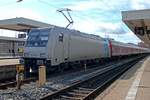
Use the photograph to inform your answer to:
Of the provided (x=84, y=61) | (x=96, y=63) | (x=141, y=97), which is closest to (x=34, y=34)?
(x=84, y=61)

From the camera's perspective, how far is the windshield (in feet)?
77.0

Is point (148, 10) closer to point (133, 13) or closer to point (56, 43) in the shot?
point (133, 13)

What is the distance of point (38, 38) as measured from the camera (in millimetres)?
24000

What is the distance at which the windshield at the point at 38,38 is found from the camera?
23.5 meters

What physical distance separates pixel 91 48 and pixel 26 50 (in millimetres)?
11572

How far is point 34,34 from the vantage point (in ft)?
80.5

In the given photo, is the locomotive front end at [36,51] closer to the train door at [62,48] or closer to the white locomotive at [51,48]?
the white locomotive at [51,48]

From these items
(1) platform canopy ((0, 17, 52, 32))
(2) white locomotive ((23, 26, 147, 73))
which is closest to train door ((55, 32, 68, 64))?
(2) white locomotive ((23, 26, 147, 73))

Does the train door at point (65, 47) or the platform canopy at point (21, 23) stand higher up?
the platform canopy at point (21, 23)

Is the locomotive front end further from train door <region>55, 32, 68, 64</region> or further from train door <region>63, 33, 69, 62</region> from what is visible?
train door <region>63, 33, 69, 62</region>

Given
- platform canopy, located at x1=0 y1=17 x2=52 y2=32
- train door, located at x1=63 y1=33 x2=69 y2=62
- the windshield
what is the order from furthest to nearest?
platform canopy, located at x1=0 y1=17 x2=52 y2=32, train door, located at x1=63 y1=33 x2=69 y2=62, the windshield

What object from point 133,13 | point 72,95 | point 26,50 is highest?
point 133,13

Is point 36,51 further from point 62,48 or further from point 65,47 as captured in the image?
point 65,47

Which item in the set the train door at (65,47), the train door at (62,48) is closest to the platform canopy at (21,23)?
the train door at (65,47)
